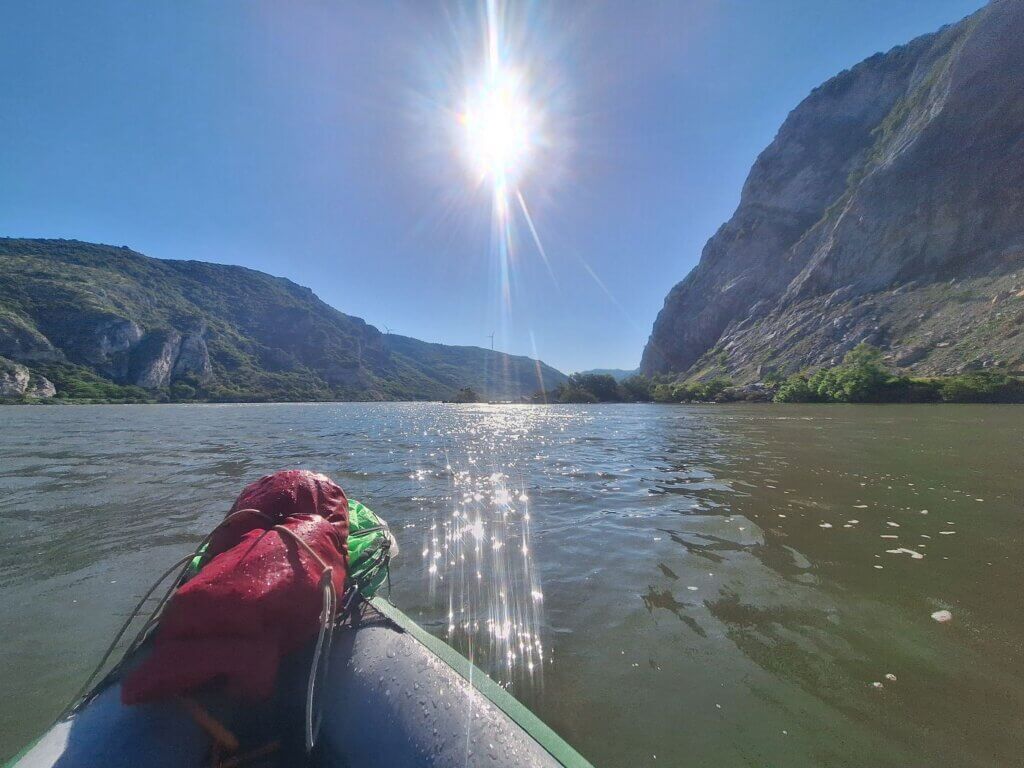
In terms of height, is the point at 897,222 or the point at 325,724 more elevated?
the point at 897,222

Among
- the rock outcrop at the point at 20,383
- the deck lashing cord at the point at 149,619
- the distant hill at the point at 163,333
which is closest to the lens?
the deck lashing cord at the point at 149,619

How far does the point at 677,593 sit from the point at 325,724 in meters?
3.95

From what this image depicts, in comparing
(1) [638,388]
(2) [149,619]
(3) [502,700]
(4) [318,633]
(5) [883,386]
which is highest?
(1) [638,388]

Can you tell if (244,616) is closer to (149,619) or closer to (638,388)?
(149,619)

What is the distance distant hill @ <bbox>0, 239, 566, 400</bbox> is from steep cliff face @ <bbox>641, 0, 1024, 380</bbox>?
135 meters

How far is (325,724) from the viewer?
2.11 m

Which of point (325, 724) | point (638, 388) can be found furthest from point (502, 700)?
point (638, 388)

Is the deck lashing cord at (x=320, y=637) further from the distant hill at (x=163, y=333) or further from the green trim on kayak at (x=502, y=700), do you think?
the distant hill at (x=163, y=333)

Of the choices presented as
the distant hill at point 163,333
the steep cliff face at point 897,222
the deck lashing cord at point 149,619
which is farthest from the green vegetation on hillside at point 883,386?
the distant hill at point 163,333

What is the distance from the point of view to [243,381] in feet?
444

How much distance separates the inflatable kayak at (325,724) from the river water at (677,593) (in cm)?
112

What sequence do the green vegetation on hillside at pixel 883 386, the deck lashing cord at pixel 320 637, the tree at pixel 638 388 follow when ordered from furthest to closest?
1. the tree at pixel 638 388
2. the green vegetation on hillside at pixel 883 386
3. the deck lashing cord at pixel 320 637

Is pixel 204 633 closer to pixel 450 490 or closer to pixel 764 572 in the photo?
pixel 764 572

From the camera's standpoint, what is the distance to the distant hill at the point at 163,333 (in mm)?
97000
